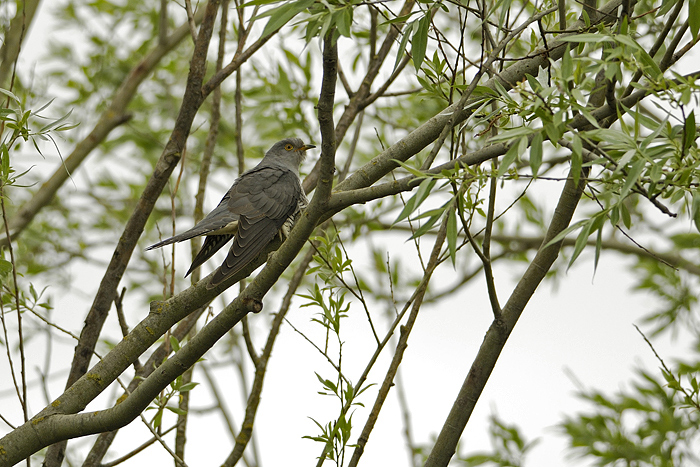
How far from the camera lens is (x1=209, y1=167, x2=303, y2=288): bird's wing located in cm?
341

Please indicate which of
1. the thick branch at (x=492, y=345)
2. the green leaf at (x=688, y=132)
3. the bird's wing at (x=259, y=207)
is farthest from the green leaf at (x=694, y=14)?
the bird's wing at (x=259, y=207)

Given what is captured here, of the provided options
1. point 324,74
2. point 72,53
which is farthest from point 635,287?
point 72,53

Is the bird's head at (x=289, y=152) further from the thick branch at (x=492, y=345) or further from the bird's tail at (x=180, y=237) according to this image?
the thick branch at (x=492, y=345)

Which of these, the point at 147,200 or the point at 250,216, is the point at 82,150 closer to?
the point at 250,216

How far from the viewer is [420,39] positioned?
2107mm

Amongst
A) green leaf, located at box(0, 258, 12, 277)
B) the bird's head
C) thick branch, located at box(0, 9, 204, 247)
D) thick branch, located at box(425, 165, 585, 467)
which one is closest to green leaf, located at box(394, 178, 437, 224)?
thick branch, located at box(425, 165, 585, 467)

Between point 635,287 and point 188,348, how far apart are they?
16.3 feet

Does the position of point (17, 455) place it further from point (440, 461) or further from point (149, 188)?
point (440, 461)

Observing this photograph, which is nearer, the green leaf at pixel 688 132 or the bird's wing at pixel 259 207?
the green leaf at pixel 688 132

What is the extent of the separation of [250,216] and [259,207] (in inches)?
5.8

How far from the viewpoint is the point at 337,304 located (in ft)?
9.71

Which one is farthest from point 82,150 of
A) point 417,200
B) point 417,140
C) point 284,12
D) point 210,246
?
point 417,200

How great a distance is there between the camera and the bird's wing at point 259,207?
341cm

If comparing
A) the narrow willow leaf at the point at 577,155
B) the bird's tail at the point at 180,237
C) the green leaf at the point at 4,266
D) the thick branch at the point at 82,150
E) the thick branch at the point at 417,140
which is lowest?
the narrow willow leaf at the point at 577,155
